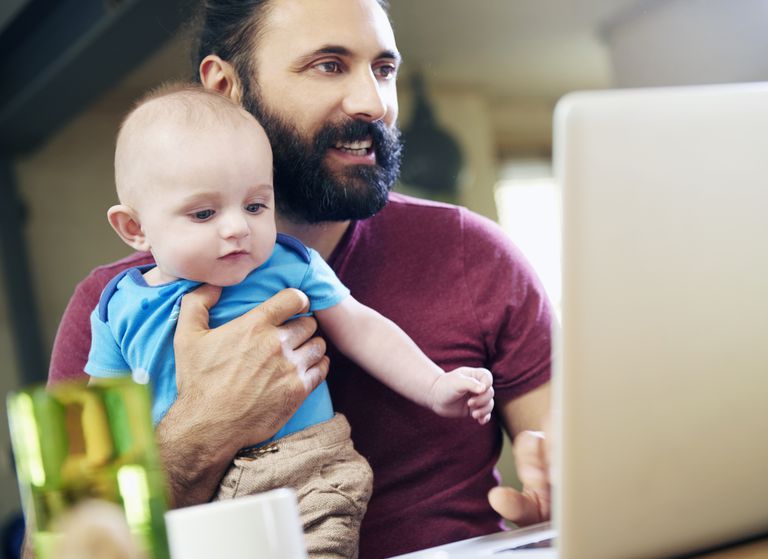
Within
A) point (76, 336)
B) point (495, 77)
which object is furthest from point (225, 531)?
point (495, 77)

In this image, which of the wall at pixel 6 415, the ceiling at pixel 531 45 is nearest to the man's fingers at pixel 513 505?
the ceiling at pixel 531 45

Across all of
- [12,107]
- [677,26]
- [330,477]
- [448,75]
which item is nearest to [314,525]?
[330,477]

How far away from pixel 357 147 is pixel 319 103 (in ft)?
0.34

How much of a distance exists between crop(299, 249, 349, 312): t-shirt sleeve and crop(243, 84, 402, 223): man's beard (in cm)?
21

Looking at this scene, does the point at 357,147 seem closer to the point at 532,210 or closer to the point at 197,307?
the point at 197,307

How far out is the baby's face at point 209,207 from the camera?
1162mm

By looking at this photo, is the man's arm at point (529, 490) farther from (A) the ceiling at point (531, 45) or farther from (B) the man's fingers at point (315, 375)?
(A) the ceiling at point (531, 45)

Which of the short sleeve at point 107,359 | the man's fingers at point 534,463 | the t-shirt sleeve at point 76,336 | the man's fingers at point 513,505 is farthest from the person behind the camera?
the t-shirt sleeve at point 76,336

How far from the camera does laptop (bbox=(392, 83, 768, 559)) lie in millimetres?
619

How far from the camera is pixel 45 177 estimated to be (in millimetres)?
2463

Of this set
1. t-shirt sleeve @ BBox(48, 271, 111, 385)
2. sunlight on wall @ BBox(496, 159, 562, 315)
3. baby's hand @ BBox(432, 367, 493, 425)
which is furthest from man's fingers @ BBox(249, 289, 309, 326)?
sunlight on wall @ BBox(496, 159, 562, 315)

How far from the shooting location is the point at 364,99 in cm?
150

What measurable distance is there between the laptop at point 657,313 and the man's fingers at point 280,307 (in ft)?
2.12

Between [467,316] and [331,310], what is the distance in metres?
0.34
